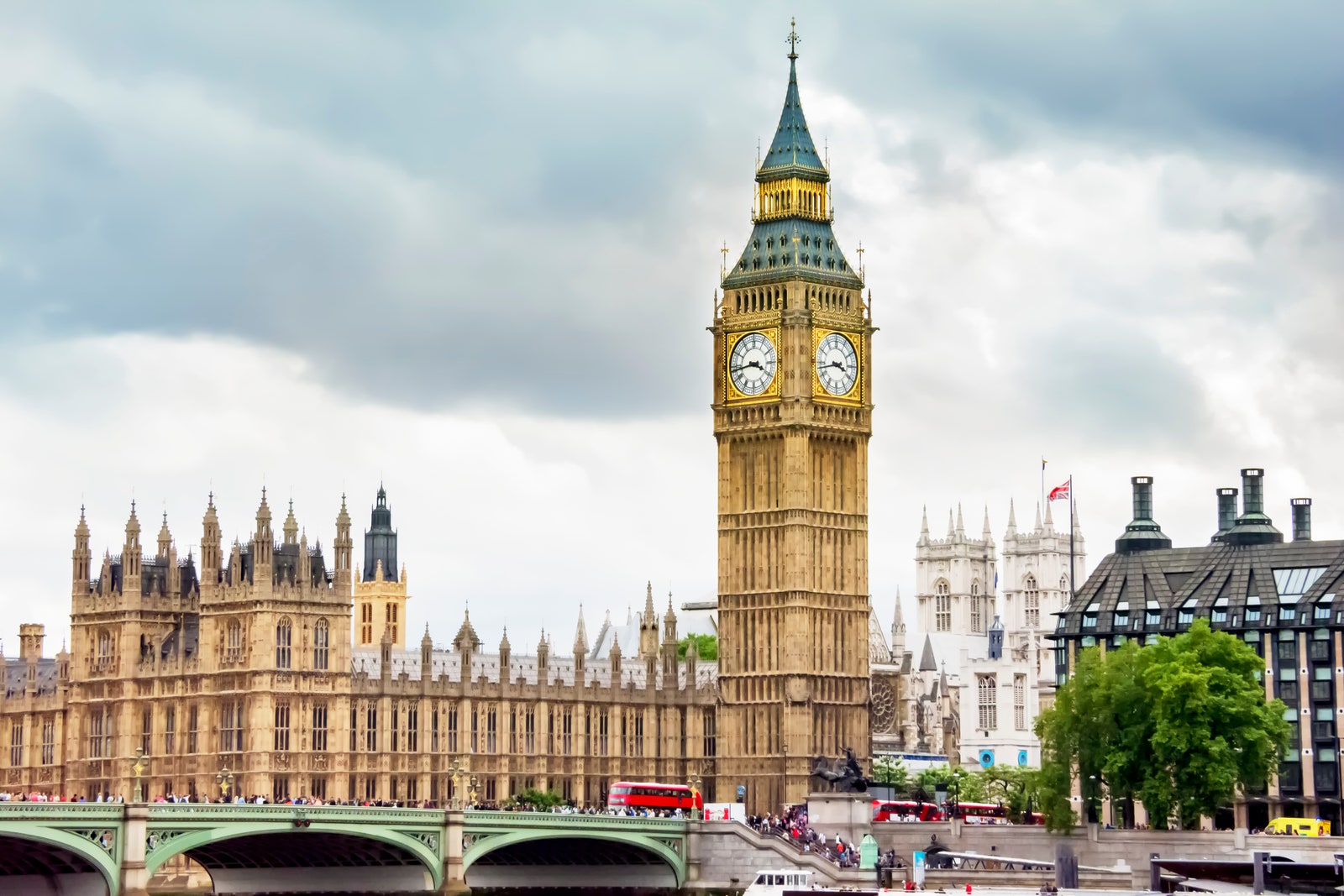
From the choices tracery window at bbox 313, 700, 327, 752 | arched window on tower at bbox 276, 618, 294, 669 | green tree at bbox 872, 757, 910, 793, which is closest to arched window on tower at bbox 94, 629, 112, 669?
arched window on tower at bbox 276, 618, 294, 669

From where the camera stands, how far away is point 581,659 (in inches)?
5384

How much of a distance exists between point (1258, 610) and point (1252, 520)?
902 centimetres

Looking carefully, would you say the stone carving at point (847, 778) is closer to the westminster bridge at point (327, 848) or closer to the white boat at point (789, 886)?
the westminster bridge at point (327, 848)

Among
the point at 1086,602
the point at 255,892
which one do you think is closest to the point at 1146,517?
the point at 1086,602

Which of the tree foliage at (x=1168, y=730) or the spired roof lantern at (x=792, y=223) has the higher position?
the spired roof lantern at (x=792, y=223)

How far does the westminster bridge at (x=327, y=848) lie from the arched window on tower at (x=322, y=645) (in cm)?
1407

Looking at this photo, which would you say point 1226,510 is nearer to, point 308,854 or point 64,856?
point 308,854

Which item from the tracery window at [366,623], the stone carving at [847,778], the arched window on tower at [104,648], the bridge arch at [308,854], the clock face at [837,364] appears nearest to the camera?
the bridge arch at [308,854]

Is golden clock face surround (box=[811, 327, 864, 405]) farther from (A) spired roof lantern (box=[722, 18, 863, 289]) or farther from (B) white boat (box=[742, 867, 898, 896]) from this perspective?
(B) white boat (box=[742, 867, 898, 896])

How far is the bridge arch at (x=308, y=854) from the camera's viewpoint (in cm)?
9694

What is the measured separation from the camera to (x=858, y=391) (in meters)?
137

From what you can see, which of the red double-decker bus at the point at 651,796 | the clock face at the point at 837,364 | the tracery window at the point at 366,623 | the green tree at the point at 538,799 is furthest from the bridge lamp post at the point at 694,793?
the tracery window at the point at 366,623

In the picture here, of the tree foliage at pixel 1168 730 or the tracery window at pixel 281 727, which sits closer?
the tree foliage at pixel 1168 730

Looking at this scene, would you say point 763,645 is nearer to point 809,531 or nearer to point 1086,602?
point 809,531
